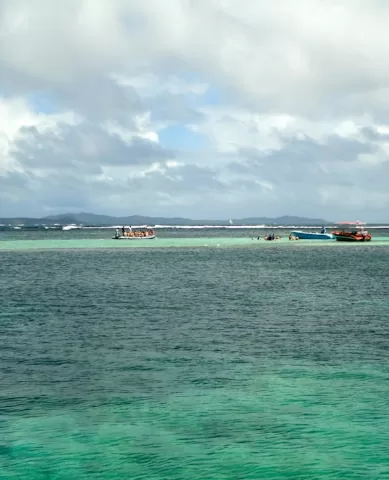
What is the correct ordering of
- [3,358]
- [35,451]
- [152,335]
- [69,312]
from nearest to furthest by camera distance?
[35,451]
[3,358]
[152,335]
[69,312]

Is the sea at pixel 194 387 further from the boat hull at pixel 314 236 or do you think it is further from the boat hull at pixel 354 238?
the boat hull at pixel 314 236

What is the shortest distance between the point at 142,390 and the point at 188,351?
718cm

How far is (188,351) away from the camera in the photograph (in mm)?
31391

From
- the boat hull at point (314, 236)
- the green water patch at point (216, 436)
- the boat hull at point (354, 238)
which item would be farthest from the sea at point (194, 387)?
the boat hull at point (314, 236)

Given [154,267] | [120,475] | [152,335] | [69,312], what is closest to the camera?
[120,475]

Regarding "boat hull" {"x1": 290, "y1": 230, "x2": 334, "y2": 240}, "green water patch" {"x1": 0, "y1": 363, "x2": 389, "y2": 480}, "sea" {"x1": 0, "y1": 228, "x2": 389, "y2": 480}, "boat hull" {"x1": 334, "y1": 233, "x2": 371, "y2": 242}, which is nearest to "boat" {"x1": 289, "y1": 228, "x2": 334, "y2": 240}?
"boat hull" {"x1": 290, "y1": 230, "x2": 334, "y2": 240}

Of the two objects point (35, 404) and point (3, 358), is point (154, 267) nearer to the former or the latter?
point (3, 358)

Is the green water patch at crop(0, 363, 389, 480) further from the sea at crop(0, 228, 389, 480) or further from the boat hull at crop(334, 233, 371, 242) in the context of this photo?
the boat hull at crop(334, 233, 371, 242)

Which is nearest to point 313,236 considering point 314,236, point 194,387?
point 314,236

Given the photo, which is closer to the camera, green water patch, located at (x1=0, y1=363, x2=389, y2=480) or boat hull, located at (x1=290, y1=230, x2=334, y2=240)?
green water patch, located at (x1=0, y1=363, x2=389, y2=480)

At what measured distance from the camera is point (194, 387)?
24828 mm

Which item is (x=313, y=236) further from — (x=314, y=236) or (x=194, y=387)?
(x=194, y=387)

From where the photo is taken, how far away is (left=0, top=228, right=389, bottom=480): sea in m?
18.1

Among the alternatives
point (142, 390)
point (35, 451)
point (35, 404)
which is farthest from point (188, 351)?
point (35, 451)
